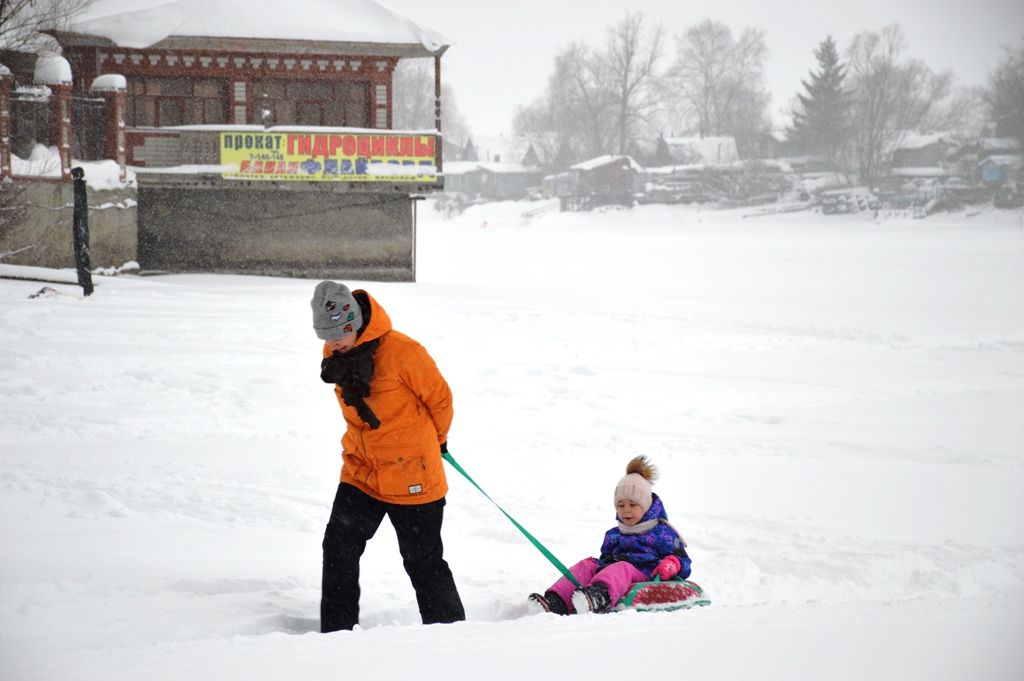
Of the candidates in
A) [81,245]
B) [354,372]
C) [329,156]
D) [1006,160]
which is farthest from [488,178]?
[354,372]

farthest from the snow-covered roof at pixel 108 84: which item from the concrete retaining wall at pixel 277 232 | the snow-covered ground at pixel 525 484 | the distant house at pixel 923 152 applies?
the distant house at pixel 923 152

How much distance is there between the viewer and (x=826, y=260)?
30266 mm

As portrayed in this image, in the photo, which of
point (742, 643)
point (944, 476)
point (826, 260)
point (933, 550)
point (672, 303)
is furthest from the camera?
point (826, 260)

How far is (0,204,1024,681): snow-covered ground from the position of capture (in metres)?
3.66

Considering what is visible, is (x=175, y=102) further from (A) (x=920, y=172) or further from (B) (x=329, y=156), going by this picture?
(A) (x=920, y=172)

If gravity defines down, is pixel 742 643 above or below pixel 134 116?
below

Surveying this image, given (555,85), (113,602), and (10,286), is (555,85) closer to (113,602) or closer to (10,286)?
(10,286)

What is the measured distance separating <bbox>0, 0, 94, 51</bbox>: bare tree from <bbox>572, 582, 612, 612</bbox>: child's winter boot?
1887 cm

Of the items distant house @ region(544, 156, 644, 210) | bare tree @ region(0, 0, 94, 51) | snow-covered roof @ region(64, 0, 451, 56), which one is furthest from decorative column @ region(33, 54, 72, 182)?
distant house @ region(544, 156, 644, 210)

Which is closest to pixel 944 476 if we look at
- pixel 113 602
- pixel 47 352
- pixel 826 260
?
pixel 113 602

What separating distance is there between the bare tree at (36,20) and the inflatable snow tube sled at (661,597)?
1890 centimetres

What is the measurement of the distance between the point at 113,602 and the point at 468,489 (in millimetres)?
3073

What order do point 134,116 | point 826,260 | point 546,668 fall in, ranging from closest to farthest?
point 546,668
point 134,116
point 826,260

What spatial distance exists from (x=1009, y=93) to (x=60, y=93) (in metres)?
48.9
